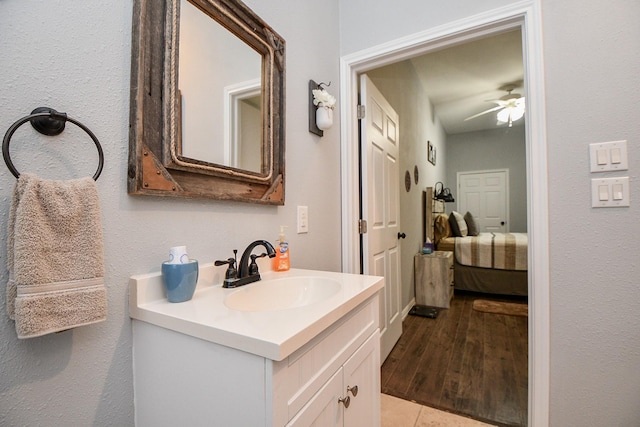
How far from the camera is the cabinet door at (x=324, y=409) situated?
60 centimetres

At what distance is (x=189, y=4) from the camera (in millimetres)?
858

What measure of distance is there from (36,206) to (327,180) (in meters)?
1.24

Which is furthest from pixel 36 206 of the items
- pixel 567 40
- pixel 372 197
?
pixel 567 40

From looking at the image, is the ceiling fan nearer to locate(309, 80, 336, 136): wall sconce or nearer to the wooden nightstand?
the wooden nightstand

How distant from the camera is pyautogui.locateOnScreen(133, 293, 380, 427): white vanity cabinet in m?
0.53

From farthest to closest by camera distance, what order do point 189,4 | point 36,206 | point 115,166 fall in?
point 189,4, point 115,166, point 36,206

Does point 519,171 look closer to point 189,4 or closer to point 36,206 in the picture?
point 189,4

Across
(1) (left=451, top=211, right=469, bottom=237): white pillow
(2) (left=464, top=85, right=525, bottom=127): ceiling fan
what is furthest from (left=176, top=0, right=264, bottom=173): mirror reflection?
(2) (left=464, top=85, right=525, bottom=127): ceiling fan

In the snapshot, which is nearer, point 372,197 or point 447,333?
point 372,197

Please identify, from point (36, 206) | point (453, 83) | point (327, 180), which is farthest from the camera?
point (453, 83)

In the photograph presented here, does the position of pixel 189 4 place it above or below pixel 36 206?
above

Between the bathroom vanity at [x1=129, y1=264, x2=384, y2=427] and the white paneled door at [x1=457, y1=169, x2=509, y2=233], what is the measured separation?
6.12 meters

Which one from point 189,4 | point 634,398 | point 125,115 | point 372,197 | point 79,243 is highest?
point 189,4

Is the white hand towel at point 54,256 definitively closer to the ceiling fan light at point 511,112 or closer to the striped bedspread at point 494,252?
the striped bedspread at point 494,252
